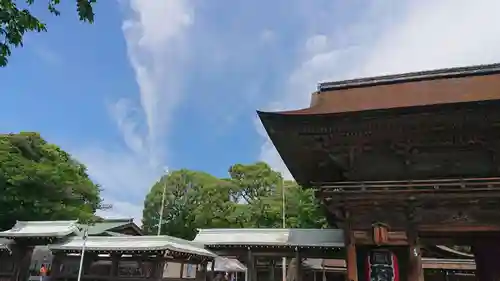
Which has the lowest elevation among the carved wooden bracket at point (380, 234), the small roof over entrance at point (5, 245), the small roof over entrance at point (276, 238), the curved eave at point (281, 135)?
the carved wooden bracket at point (380, 234)

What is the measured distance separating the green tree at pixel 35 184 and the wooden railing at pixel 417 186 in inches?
1035

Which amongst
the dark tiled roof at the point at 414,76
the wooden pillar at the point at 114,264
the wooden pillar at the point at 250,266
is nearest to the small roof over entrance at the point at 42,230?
the wooden pillar at the point at 114,264

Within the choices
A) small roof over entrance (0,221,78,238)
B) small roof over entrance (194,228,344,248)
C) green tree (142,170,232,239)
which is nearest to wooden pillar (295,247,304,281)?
small roof over entrance (194,228,344,248)

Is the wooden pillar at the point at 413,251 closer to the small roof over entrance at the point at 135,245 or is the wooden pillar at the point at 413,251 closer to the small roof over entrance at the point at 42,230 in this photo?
the small roof over entrance at the point at 135,245

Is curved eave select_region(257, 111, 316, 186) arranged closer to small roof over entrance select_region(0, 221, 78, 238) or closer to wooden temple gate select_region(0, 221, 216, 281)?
wooden temple gate select_region(0, 221, 216, 281)

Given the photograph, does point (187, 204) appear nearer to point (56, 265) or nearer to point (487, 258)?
point (56, 265)

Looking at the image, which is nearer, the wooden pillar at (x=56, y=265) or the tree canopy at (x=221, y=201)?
the wooden pillar at (x=56, y=265)

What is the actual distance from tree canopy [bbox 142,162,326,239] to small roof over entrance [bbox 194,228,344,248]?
14.0 metres

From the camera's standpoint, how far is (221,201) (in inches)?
1383

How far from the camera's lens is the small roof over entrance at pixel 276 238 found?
14.9m

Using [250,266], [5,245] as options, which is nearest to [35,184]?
[5,245]

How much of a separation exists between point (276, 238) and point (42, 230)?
1244cm

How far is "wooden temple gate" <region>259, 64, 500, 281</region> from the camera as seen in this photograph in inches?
290

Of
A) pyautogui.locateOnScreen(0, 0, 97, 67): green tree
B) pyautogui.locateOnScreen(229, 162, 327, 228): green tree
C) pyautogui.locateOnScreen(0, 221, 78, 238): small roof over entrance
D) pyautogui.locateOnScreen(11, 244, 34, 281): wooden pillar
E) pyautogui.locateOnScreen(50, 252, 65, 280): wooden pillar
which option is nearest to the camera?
pyautogui.locateOnScreen(0, 0, 97, 67): green tree
